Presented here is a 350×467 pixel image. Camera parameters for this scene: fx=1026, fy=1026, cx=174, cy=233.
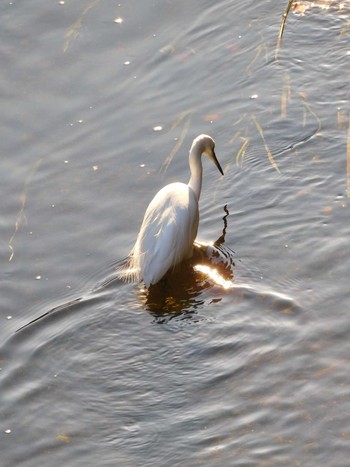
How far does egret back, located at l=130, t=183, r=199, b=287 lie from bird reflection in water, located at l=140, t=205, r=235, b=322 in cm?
8

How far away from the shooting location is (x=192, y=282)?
22.2ft

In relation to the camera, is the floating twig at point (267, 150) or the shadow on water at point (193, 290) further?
the floating twig at point (267, 150)

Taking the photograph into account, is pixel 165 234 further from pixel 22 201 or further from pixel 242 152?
pixel 22 201

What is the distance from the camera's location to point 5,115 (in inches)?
328

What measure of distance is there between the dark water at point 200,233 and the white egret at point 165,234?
15 cm

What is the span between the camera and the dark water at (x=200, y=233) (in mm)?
5254

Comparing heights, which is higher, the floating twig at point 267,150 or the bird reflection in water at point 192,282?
the floating twig at point 267,150

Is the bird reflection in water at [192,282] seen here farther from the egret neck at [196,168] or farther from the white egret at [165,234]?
the egret neck at [196,168]

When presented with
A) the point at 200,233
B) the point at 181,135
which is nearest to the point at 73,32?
the point at 181,135

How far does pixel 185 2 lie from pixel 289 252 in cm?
391

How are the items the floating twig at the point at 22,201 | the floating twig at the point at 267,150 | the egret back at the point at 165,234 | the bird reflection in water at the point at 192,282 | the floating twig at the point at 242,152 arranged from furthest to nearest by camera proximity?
the floating twig at the point at 242,152 → the floating twig at the point at 267,150 → the floating twig at the point at 22,201 → the egret back at the point at 165,234 → the bird reflection in water at the point at 192,282

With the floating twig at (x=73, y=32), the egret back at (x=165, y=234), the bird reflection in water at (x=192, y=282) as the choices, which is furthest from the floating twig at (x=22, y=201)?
the floating twig at (x=73, y=32)

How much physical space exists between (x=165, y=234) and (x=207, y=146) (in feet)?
2.61

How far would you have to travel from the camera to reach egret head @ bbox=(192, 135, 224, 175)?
7.18m
